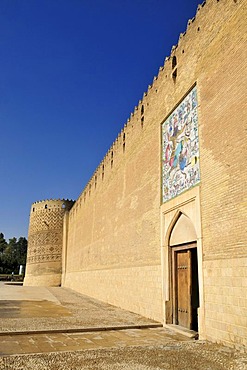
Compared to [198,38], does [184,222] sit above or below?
below

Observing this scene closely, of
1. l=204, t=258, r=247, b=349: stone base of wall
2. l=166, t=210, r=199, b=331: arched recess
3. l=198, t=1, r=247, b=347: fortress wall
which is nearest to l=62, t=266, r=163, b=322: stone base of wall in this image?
l=166, t=210, r=199, b=331: arched recess

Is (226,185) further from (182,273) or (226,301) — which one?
(182,273)

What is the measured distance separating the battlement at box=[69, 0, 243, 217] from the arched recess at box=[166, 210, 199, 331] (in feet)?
11.3

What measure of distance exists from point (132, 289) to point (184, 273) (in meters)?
3.07

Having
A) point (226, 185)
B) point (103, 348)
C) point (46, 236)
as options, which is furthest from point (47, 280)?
point (226, 185)

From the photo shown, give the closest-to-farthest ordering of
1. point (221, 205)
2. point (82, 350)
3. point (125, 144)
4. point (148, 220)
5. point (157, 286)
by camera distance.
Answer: point (82, 350)
point (221, 205)
point (157, 286)
point (148, 220)
point (125, 144)

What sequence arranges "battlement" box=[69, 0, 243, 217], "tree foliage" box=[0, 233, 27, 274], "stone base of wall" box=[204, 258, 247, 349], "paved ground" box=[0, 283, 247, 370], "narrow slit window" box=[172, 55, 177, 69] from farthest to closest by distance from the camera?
1. "tree foliage" box=[0, 233, 27, 274]
2. "narrow slit window" box=[172, 55, 177, 69]
3. "battlement" box=[69, 0, 243, 217]
4. "stone base of wall" box=[204, 258, 247, 349]
5. "paved ground" box=[0, 283, 247, 370]

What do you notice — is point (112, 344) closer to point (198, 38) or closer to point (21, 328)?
point (21, 328)

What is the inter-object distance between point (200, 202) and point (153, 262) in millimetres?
2935

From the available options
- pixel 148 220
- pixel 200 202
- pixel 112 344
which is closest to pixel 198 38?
pixel 200 202

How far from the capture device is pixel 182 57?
28.1 ft

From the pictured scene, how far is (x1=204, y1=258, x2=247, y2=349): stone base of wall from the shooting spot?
5232mm

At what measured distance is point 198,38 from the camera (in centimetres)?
776

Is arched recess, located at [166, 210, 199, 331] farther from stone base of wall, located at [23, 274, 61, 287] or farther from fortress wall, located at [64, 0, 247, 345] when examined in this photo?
stone base of wall, located at [23, 274, 61, 287]
